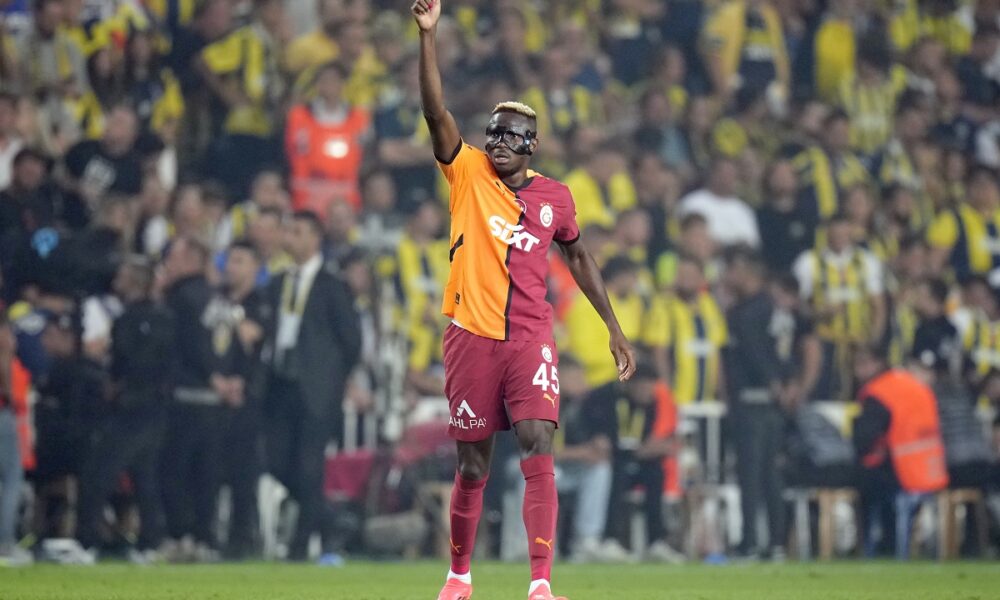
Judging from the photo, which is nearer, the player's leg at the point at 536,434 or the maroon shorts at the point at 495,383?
the player's leg at the point at 536,434

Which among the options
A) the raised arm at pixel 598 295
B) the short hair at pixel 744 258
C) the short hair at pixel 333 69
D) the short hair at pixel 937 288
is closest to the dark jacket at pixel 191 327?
the short hair at pixel 333 69

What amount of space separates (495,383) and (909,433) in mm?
8910

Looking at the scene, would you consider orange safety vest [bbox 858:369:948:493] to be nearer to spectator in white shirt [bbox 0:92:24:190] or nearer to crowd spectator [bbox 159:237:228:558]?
crowd spectator [bbox 159:237:228:558]

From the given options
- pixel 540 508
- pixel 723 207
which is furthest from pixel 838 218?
pixel 540 508

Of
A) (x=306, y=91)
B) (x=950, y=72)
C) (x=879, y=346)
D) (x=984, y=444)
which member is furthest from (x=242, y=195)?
(x=950, y=72)

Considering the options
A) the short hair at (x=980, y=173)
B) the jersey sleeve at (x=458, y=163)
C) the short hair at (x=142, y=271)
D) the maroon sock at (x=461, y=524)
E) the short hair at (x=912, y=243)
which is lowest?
the maroon sock at (x=461, y=524)

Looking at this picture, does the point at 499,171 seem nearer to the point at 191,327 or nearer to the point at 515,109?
the point at 515,109

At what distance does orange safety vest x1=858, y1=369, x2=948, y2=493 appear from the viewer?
15.8 metres

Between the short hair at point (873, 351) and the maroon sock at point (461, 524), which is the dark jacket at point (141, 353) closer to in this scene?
the maroon sock at point (461, 524)

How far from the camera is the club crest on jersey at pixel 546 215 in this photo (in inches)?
316

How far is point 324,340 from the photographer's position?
46.4ft

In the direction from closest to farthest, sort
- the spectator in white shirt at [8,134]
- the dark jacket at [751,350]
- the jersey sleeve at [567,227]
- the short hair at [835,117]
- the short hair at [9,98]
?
1. the jersey sleeve at [567,227]
2. the spectator in white shirt at [8,134]
3. the short hair at [9,98]
4. the dark jacket at [751,350]
5. the short hair at [835,117]

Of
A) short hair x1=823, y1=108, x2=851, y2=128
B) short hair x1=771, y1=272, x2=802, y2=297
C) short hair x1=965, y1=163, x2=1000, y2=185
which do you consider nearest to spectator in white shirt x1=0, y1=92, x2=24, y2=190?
short hair x1=771, y1=272, x2=802, y2=297

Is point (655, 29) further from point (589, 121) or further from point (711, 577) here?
point (711, 577)
